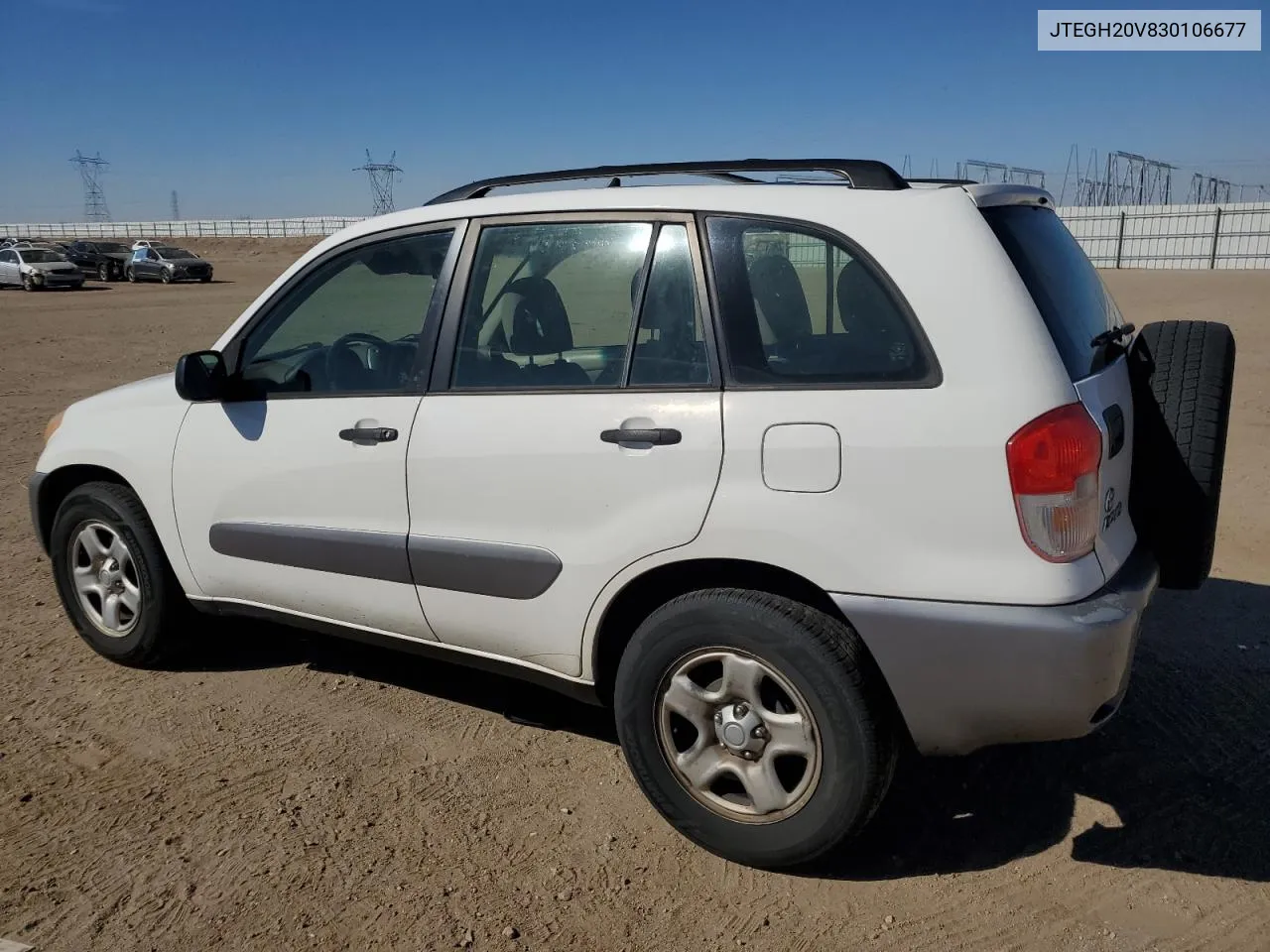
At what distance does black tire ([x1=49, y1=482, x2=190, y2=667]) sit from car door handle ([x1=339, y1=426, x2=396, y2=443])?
1.22 m

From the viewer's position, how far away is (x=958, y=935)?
2.70m

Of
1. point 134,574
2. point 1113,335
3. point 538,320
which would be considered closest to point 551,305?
point 538,320

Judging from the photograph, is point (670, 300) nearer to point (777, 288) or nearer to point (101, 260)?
point (777, 288)

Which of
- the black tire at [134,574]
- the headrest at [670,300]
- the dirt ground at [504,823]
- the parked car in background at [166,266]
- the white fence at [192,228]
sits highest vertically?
the white fence at [192,228]

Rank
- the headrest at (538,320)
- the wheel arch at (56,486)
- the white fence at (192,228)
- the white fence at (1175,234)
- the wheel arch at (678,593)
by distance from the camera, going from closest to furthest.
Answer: the wheel arch at (678,593) < the headrest at (538,320) < the wheel arch at (56,486) < the white fence at (1175,234) < the white fence at (192,228)

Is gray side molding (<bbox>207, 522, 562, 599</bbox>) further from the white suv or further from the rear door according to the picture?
the rear door

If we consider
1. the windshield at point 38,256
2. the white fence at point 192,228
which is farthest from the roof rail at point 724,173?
the white fence at point 192,228

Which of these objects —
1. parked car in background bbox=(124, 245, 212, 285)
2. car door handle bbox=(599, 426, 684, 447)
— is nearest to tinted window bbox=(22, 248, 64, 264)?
parked car in background bbox=(124, 245, 212, 285)

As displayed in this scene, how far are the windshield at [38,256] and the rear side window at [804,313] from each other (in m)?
36.9

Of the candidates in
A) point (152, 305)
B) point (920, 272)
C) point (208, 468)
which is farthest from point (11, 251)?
point (920, 272)

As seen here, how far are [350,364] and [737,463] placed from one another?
1582 mm

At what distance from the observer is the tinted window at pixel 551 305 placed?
10.3 ft

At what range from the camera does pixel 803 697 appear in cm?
277

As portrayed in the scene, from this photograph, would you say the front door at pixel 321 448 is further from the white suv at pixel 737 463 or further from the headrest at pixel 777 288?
the headrest at pixel 777 288
